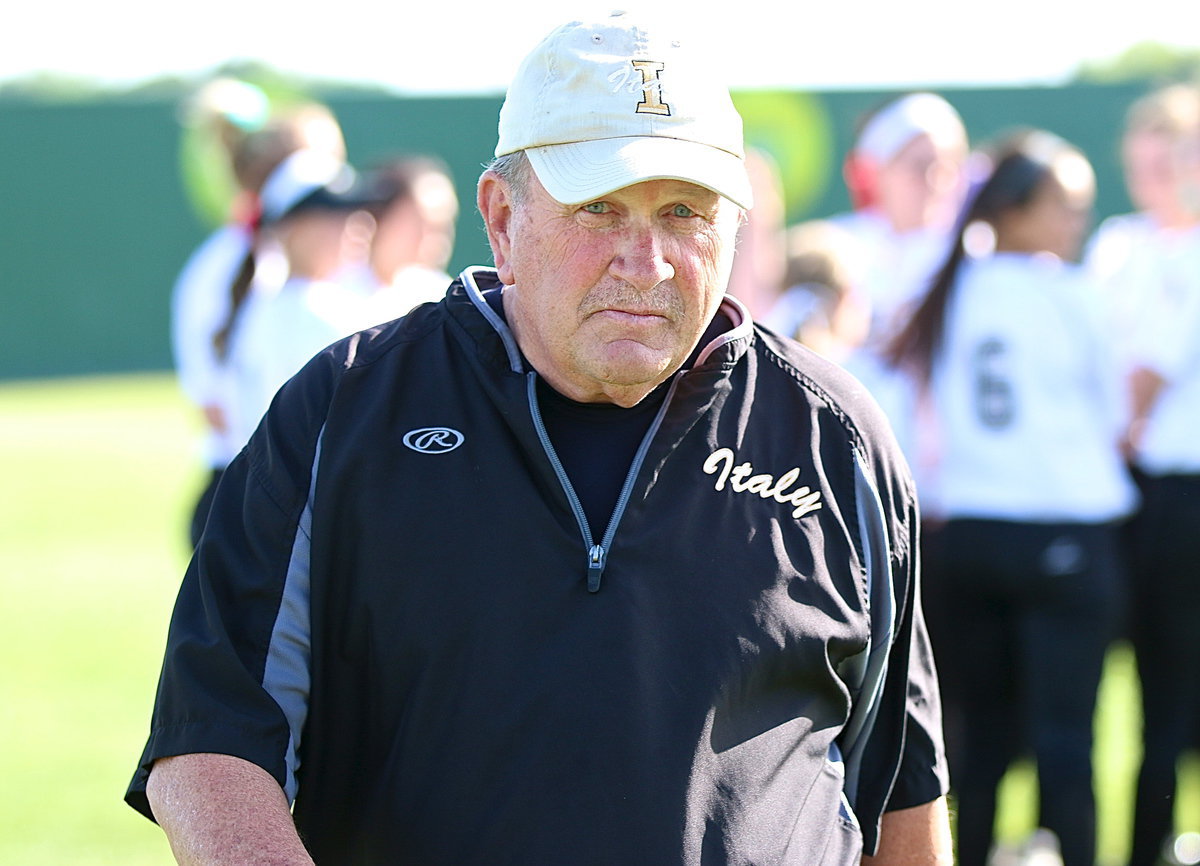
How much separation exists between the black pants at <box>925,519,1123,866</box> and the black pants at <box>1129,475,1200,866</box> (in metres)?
0.25

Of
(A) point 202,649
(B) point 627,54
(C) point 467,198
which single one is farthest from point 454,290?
(C) point 467,198

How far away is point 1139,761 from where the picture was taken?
500cm

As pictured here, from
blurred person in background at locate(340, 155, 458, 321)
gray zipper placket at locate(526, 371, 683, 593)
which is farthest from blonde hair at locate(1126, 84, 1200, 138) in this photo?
gray zipper placket at locate(526, 371, 683, 593)

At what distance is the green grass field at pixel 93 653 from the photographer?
550 centimetres

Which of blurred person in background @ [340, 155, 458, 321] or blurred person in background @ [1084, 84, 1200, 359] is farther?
blurred person in background @ [340, 155, 458, 321]

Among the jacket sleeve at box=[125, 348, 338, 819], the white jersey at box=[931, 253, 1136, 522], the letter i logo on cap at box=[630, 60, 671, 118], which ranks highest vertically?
the letter i logo on cap at box=[630, 60, 671, 118]

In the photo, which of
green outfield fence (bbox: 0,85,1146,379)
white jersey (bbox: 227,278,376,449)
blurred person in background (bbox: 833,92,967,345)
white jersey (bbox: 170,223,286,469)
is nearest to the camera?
white jersey (bbox: 227,278,376,449)

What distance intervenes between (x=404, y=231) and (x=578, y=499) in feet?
13.0

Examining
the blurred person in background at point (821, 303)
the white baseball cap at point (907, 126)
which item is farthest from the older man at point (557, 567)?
the white baseball cap at point (907, 126)

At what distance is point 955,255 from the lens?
4.76 metres

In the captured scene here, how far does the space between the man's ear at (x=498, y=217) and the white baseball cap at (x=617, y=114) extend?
0.31 feet

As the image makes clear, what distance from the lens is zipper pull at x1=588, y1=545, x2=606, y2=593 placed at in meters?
2.12

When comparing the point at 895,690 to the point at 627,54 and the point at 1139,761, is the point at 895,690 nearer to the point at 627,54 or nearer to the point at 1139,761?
the point at 627,54

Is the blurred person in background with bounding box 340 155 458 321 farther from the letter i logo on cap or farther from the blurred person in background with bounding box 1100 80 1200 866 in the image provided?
the letter i logo on cap
